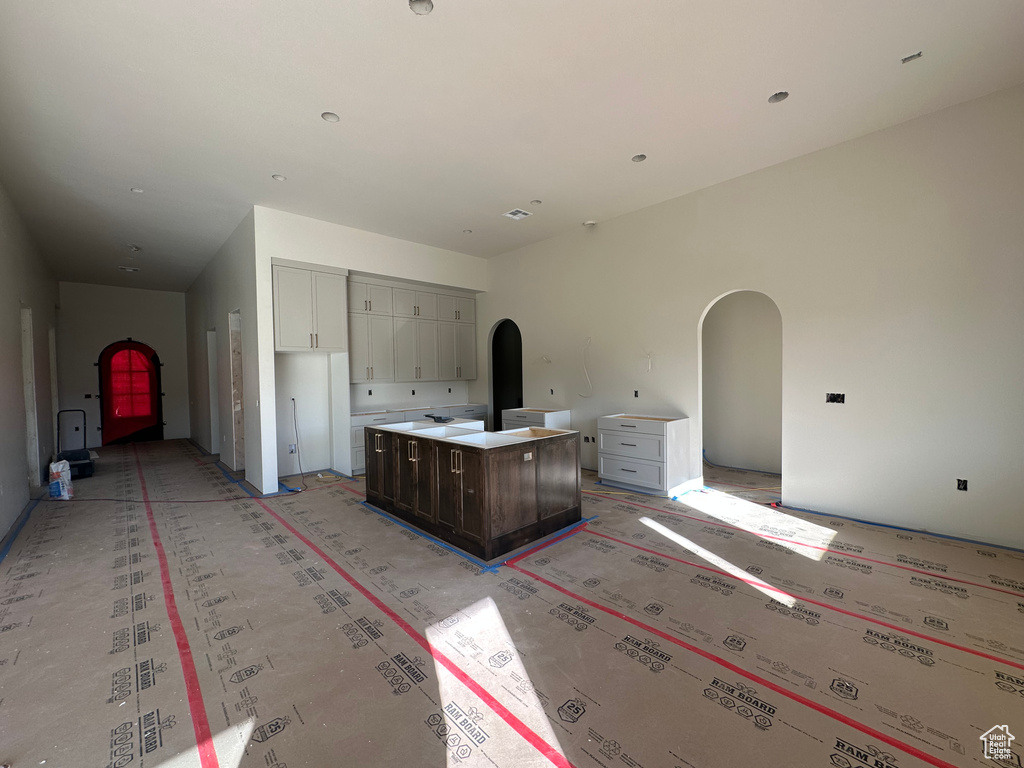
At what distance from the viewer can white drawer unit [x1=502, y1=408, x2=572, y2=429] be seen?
6.24m

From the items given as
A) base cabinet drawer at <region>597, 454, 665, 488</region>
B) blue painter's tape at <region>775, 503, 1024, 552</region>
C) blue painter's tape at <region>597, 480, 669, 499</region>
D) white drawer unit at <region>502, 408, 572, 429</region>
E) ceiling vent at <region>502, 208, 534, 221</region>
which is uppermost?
ceiling vent at <region>502, 208, 534, 221</region>

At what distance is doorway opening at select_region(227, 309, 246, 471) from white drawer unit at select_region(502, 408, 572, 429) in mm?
3774

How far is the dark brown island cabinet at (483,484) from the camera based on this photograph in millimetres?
3357

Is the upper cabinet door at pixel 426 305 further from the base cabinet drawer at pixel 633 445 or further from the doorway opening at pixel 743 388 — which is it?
the doorway opening at pixel 743 388

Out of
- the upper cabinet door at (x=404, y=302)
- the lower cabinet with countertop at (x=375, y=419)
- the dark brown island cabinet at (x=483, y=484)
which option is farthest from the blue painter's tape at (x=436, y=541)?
the upper cabinet door at (x=404, y=302)

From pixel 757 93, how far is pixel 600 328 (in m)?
3.17

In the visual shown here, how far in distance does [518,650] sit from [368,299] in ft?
17.9

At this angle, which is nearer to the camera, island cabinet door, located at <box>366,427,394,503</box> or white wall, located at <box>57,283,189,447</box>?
island cabinet door, located at <box>366,427,394,503</box>

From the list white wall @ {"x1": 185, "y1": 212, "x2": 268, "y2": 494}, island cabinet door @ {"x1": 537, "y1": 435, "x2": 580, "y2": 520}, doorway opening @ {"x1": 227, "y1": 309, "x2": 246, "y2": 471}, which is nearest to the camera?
island cabinet door @ {"x1": 537, "y1": 435, "x2": 580, "y2": 520}

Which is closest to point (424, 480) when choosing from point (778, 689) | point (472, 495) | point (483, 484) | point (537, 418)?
point (472, 495)

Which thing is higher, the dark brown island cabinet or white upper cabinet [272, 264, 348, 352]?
white upper cabinet [272, 264, 348, 352]

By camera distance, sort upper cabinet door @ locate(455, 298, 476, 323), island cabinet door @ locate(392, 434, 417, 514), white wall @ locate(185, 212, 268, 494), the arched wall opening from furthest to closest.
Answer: the arched wall opening < upper cabinet door @ locate(455, 298, 476, 323) < white wall @ locate(185, 212, 268, 494) < island cabinet door @ locate(392, 434, 417, 514)

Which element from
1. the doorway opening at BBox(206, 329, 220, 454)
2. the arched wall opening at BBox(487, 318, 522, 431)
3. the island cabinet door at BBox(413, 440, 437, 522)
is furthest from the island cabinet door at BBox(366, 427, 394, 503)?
the doorway opening at BBox(206, 329, 220, 454)

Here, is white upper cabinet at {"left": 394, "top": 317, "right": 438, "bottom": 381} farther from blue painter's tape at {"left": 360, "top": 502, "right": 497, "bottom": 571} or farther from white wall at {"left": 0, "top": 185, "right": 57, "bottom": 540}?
white wall at {"left": 0, "top": 185, "right": 57, "bottom": 540}
